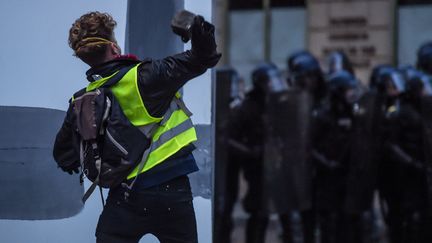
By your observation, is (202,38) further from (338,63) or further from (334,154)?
(338,63)

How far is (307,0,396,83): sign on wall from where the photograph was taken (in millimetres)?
6285

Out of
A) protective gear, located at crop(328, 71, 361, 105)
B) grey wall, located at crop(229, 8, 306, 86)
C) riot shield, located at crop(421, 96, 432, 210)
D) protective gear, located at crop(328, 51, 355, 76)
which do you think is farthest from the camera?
grey wall, located at crop(229, 8, 306, 86)

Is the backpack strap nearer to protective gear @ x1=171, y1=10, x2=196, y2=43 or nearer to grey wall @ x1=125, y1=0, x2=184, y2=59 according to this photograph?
protective gear @ x1=171, y1=10, x2=196, y2=43

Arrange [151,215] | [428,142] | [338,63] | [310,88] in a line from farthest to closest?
[338,63] → [310,88] → [428,142] → [151,215]

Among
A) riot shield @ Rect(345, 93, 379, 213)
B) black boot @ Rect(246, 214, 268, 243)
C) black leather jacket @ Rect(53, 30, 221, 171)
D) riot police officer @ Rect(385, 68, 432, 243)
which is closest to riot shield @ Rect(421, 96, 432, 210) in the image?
riot police officer @ Rect(385, 68, 432, 243)

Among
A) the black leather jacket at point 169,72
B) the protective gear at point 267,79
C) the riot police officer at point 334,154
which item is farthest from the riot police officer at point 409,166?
the black leather jacket at point 169,72

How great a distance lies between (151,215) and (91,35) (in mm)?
715

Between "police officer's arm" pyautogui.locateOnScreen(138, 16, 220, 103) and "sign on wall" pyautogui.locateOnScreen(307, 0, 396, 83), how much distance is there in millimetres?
3653

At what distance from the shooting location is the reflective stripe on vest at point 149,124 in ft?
9.07

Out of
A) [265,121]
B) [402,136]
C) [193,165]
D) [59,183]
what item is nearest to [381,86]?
[402,136]

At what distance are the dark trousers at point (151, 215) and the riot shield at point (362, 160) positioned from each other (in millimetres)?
3355

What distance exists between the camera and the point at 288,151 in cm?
613

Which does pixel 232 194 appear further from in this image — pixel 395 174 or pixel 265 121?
pixel 395 174

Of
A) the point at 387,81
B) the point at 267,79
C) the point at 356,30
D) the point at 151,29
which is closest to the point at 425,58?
the point at 387,81
